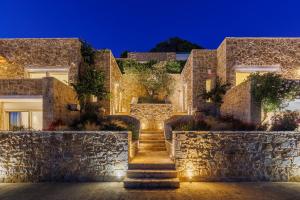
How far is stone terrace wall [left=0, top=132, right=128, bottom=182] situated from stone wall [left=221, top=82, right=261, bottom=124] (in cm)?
567

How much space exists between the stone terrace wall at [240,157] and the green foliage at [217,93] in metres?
6.24

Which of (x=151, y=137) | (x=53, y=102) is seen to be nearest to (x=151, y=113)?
(x=151, y=137)

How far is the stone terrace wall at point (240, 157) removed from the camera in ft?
28.4

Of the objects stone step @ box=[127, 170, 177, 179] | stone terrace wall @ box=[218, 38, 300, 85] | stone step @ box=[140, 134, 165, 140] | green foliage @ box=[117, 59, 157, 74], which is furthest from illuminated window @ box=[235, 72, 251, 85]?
green foliage @ box=[117, 59, 157, 74]

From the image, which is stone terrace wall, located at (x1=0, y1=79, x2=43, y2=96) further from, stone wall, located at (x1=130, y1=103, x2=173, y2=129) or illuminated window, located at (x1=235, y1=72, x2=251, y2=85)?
illuminated window, located at (x1=235, y1=72, x2=251, y2=85)

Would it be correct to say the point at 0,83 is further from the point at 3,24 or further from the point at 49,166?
the point at 3,24

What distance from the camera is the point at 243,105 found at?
1105 centimetres

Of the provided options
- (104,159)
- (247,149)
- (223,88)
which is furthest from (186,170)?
(223,88)

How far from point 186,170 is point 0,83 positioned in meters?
9.94

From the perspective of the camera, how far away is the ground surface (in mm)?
7031

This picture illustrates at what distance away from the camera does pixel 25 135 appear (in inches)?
342

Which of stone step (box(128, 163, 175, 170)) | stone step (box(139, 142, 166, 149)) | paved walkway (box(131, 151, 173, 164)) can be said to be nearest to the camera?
stone step (box(128, 163, 175, 170))

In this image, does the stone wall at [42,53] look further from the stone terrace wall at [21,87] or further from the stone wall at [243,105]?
the stone wall at [243,105]

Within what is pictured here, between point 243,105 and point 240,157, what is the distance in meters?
3.22
